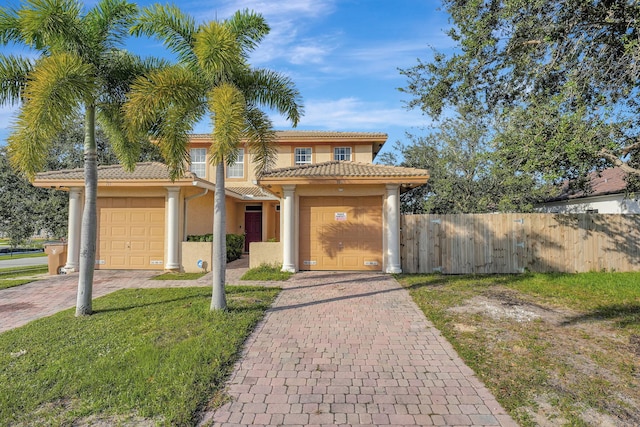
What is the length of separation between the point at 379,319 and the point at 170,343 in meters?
3.55

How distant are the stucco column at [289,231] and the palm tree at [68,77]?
186 inches

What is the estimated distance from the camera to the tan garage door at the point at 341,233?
11297 millimetres

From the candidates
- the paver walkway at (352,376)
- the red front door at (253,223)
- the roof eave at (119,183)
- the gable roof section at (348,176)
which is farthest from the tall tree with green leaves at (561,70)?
the red front door at (253,223)

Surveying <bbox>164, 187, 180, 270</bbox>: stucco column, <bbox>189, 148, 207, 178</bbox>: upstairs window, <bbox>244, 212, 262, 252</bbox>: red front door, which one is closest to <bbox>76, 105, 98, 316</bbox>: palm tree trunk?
<bbox>164, 187, 180, 270</bbox>: stucco column

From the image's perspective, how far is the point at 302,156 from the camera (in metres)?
18.2

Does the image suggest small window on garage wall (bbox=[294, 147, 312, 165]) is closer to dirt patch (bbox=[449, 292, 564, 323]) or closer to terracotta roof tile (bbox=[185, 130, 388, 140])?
terracotta roof tile (bbox=[185, 130, 388, 140])

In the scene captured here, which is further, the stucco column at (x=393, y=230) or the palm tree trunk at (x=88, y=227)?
the stucco column at (x=393, y=230)

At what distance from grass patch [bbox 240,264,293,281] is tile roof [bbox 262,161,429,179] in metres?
3.03

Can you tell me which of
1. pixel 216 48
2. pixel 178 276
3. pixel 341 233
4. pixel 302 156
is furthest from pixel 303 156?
pixel 216 48

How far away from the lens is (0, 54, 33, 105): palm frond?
19.5ft

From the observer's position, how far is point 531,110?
7781mm

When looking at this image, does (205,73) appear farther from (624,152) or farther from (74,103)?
(624,152)

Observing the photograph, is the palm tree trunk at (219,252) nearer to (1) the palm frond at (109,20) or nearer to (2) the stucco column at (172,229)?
(1) the palm frond at (109,20)

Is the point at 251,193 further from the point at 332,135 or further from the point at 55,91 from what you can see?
the point at 55,91
